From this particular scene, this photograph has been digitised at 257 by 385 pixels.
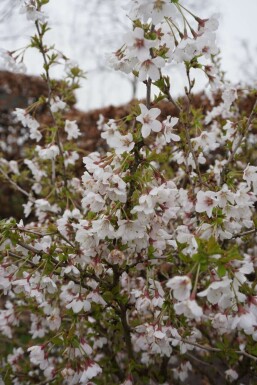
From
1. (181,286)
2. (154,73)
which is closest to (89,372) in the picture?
(181,286)

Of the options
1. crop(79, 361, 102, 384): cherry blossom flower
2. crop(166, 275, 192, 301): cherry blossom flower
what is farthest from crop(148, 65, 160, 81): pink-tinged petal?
crop(79, 361, 102, 384): cherry blossom flower

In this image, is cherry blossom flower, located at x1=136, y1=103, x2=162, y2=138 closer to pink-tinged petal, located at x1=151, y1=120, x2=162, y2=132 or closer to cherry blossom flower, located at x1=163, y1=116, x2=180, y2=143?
pink-tinged petal, located at x1=151, y1=120, x2=162, y2=132

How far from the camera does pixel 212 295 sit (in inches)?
53.6

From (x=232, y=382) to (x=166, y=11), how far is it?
2244 millimetres

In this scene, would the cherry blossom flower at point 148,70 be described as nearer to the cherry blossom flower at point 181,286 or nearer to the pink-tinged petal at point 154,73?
the pink-tinged petal at point 154,73

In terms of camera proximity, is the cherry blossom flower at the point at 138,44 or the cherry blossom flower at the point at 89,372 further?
the cherry blossom flower at the point at 89,372

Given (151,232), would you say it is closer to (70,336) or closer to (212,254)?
(212,254)

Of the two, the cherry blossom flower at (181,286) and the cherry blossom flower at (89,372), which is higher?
the cherry blossom flower at (181,286)

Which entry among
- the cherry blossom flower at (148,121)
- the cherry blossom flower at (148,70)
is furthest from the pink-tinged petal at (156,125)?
the cherry blossom flower at (148,70)

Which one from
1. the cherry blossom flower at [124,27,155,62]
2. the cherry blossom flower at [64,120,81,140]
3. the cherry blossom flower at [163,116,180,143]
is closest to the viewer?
the cherry blossom flower at [124,27,155,62]

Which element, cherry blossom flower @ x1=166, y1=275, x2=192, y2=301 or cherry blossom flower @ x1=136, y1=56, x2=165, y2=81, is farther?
cherry blossom flower @ x1=136, y1=56, x2=165, y2=81

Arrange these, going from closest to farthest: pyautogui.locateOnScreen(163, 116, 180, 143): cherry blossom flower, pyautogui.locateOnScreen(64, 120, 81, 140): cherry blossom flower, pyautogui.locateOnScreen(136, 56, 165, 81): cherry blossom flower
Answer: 1. pyautogui.locateOnScreen(136, 56, 165, 81): cherry blossom flower
2. pyautogui.locateOnScreen(163, 116, 180, 143): cherry blossom flower
3. pyautogui.locateOnScreen(64, 120, 81, 140): cherry blossom flower

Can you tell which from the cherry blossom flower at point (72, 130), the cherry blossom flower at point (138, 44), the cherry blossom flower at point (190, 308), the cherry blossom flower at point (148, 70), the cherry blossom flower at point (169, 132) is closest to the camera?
the cherry blossom flower at point (190, 308)

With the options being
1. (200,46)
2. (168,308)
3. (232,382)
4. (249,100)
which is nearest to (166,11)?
(200,46)
